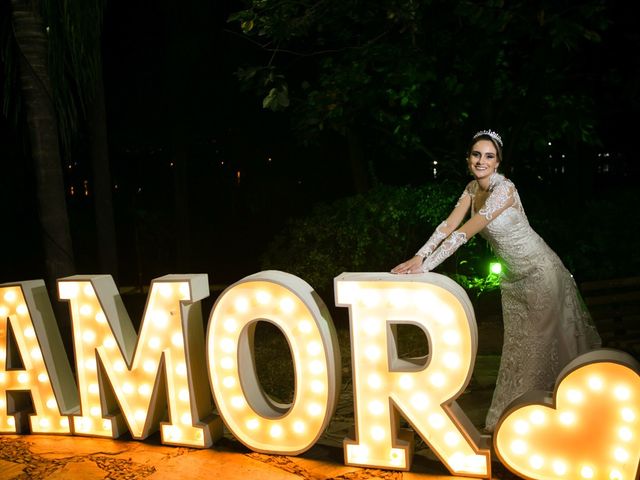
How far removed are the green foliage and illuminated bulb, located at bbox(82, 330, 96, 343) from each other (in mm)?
4146

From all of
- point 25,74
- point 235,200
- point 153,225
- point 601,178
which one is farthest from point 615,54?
point 601,178

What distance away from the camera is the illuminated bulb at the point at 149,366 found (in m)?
4.34

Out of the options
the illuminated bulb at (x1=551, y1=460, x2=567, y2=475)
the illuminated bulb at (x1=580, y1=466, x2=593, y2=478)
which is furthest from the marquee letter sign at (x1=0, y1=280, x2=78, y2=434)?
the illuminated bulb at (x1=580, y1=466, x2=593, y2=478)

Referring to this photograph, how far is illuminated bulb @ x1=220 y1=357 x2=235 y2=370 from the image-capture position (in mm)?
4121

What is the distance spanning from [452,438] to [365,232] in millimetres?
4672

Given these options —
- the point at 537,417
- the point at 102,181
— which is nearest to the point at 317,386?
the point at 537,417

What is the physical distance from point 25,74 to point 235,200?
49.5ft

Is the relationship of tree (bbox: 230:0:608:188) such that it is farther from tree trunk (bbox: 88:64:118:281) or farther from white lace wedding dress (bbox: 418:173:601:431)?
tree trunk (bbox: 88:64:118:281)

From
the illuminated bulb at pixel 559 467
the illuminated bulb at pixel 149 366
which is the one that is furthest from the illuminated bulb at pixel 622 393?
the illuminated bulb at pixel 149 366

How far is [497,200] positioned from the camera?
3895 mm

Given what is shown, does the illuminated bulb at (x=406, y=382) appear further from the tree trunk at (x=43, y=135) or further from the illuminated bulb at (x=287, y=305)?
the tree trunk at (x=43, y=135)

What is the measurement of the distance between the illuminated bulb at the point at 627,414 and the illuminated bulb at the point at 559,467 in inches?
18.1

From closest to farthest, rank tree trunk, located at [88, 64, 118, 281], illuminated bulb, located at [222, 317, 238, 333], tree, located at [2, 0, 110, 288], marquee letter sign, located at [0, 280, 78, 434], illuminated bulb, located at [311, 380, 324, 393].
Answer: illuminated bulb, located at [311, 380, 324, 393], illuminated bulb, located at [222, 317, 238, 333], marquee letter sign, located at [0, 280, 78, 434], tree, located at [2, 0, 110, 288], tree trunk, located at [88, 64, 118, 281]

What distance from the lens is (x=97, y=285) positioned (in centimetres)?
443
